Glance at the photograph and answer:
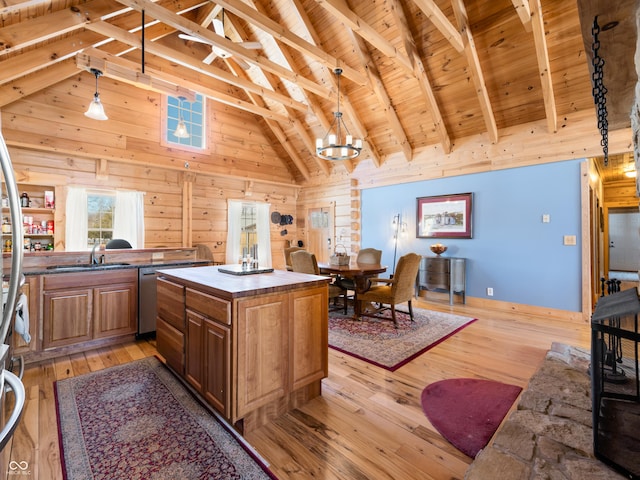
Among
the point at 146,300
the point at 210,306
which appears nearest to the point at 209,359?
the point at 210,306

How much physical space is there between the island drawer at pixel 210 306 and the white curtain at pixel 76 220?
4.05 m

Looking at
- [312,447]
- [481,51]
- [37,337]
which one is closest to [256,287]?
[312,447]

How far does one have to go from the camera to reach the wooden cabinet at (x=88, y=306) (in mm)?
2893

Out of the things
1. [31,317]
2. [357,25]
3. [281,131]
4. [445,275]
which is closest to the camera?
[31,317]

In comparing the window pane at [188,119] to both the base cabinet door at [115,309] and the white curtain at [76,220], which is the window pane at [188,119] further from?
the base cabinet door at [115,309]

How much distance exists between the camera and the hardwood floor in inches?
63.4

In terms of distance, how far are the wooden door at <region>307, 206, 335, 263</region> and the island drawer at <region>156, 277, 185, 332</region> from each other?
509cm

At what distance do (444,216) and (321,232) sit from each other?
324cm

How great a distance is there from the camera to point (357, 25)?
3426 millimetres

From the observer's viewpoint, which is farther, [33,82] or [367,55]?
[367,55]

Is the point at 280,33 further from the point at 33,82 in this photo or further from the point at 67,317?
the point at 67,317

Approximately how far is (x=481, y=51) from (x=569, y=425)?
4.34 meters

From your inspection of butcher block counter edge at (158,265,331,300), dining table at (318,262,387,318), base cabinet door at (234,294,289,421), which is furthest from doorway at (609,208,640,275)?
base cabinet door at (234,294,289,421)

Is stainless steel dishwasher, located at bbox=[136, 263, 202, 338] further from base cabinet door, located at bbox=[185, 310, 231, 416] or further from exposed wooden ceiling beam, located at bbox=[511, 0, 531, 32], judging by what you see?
exposed wooden ceiling beam, located at bbox=[511, 0, 531, 32]
